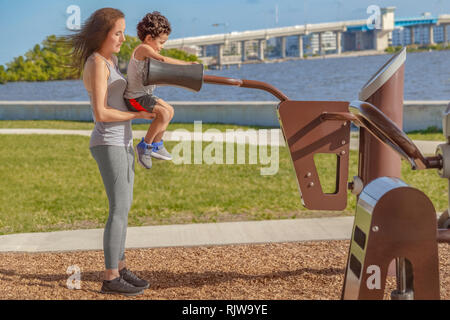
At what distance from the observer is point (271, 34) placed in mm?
45625

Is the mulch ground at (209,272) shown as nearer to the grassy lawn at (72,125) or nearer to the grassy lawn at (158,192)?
the grassy lawn at (158,192)

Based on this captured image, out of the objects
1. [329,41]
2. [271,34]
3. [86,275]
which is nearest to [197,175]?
[86,275]

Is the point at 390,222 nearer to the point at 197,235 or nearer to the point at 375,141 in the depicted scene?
the point at 375,141

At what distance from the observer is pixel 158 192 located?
804cm

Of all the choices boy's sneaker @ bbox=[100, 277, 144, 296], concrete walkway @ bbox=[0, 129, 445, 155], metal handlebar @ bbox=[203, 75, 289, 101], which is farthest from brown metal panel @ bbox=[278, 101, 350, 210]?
concrete walkway @ bbox=[0, 129, 445, 155]

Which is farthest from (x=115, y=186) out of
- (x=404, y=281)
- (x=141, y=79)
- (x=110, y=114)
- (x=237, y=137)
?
(x=237, y=137)

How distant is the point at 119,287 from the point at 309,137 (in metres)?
1.54

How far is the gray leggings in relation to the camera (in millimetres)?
3393

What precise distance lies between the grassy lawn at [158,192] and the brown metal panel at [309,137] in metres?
3.47

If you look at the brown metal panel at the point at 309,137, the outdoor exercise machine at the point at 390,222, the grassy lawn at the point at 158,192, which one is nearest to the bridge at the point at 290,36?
the grassy lawn at the point at 158,192

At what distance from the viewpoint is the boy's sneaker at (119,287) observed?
3713mm

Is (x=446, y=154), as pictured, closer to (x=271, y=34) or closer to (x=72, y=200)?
(x=72, y=200)

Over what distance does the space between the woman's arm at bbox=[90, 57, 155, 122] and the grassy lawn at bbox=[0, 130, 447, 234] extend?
3179mm

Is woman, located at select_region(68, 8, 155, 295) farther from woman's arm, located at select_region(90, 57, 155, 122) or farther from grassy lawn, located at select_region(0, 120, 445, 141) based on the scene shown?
grassy lawn, located at select_region(0, 120, 445, 141)
